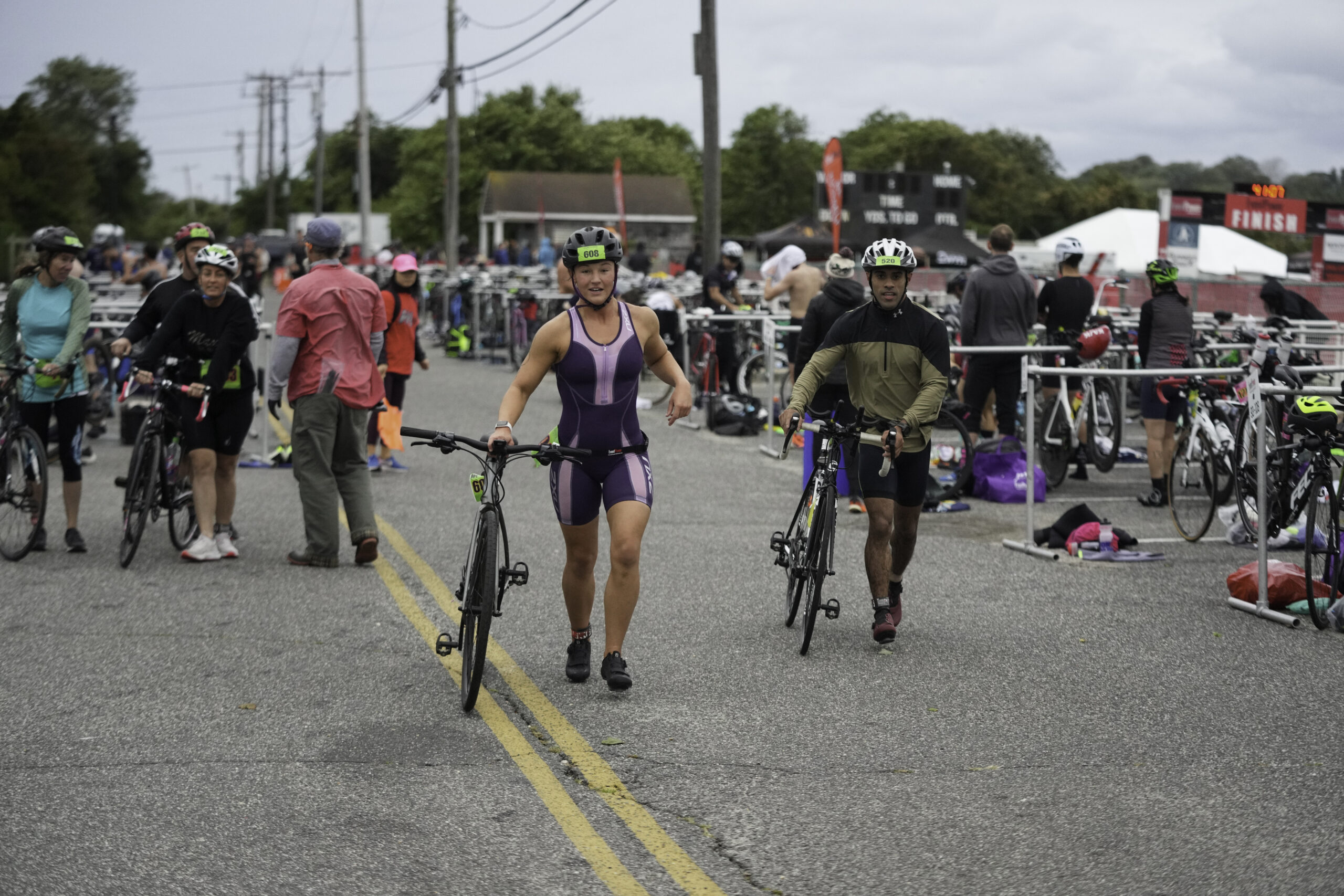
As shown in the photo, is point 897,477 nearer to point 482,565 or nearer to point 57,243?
point 482,565

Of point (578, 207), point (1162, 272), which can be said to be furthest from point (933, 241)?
point (578, 207)

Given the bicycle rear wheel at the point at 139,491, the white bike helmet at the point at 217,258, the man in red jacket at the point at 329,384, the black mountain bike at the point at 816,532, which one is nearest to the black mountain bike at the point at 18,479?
the bicycle rear wheel at the point at 139,491

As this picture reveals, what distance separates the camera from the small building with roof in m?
79.9

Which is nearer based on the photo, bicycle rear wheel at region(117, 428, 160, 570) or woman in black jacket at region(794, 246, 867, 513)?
bicycle rear wheel at region(117, 428, 160, 570)

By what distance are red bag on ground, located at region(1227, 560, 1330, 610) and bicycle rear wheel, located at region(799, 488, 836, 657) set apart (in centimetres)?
276

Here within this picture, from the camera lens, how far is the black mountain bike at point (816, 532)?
294 inches

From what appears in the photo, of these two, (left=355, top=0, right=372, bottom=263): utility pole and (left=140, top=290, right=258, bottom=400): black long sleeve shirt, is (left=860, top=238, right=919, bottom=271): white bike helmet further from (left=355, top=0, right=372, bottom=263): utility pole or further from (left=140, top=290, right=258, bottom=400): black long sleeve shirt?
(left=355, top=0, right=372, bottom=263): utility pole

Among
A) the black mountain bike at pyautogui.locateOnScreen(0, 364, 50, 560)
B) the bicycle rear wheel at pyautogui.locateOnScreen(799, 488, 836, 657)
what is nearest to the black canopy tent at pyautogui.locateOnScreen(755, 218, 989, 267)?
the black mountain bike at pyautogui.locateOnScreen(0, 364, 50, 560)

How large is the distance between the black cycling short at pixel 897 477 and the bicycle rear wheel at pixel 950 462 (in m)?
4.41

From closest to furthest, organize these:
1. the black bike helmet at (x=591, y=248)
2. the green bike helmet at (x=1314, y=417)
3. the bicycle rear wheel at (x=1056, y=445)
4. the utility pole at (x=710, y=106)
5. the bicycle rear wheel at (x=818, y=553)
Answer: the black bike helmet at (x=591, y=248) → the bicycle rear wheel at (x=818, y=553) → the green bike helmet at (x=1314, y=417) → the bicycle rear wheel at (x=1056, y=445) → the utility pole at (x=710, y=106)

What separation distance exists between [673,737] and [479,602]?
3.33ft

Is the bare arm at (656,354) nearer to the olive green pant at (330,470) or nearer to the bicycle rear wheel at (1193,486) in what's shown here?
the olive green pant at (330,470)

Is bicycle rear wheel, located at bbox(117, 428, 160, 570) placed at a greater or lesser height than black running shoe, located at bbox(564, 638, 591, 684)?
greater

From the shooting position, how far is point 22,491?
9625mm
